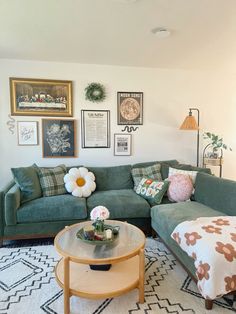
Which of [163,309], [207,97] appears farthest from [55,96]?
[163,309]

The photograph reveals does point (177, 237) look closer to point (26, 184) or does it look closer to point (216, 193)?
point (216, 193)

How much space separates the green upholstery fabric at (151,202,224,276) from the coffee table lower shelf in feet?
1.36

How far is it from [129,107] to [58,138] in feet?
4.00

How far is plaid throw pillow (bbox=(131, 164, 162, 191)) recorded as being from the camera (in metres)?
3.29

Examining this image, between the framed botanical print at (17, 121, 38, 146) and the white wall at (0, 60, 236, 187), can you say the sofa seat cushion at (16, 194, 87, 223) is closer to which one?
the white wall at (0, 60, 236, 187)

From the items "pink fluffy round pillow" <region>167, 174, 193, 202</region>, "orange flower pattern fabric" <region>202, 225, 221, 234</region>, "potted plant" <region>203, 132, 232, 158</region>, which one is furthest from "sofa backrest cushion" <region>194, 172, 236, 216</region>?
"potted plant" <region>203, 132, 232, 158</region>

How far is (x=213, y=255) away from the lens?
1.54m

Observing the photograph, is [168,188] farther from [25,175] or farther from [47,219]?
[25,175]

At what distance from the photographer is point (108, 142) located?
143 inches

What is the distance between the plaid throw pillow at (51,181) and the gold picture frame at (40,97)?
0.94 meters

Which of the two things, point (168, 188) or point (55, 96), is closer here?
point (168, 188)

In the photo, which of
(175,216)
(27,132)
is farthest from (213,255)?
(27,132)

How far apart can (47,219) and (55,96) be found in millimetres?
1814

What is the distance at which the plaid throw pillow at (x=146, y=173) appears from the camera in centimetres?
329
